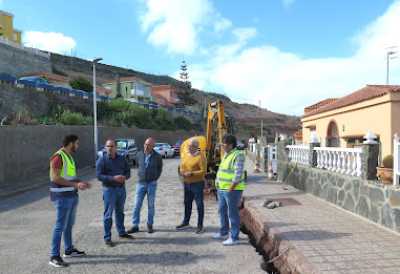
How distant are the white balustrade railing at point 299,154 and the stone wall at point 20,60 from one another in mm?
46113

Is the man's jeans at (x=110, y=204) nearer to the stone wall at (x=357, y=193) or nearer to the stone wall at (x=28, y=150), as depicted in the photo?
the stone wall at (x=357, y=193)

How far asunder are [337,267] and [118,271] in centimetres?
279

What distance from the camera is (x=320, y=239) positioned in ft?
21.1

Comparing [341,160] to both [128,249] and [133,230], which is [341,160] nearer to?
[133,230]

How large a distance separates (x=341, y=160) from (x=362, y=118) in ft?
27.7

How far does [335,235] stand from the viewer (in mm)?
6613

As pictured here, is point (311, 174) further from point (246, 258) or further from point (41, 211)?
point (41, 211)

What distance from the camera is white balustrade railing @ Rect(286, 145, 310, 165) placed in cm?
1215

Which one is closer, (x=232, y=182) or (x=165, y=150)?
(x=232, y=182)

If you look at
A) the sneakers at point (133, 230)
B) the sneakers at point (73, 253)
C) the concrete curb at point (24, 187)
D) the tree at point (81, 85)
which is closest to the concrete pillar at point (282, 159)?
the sneakers at point (133, 230)

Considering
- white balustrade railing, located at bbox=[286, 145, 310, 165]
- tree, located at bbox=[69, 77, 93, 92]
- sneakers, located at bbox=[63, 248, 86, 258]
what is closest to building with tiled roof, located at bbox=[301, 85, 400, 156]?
white balustrade railing, located at bbox=[286, 145, 310, 165]

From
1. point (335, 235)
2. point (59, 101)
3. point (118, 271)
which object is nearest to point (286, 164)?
point (335, 235)

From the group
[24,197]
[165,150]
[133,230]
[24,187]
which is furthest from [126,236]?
[165,150]

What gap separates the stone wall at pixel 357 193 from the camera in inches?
269
